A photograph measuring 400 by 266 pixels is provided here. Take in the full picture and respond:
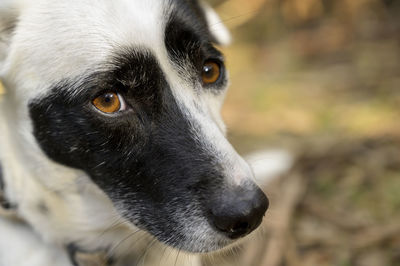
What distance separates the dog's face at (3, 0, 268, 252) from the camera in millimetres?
2350

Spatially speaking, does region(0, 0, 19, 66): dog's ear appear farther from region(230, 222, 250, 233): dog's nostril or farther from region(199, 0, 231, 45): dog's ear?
region(230, 222, 250, 233): dog's nostril

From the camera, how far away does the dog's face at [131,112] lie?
2.35m

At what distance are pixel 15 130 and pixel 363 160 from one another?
8.42ft

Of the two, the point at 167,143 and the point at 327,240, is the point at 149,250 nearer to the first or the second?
the point at 167,143

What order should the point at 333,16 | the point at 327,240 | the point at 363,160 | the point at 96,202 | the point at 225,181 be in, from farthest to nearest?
1. the point at 333,16
2. the point at 363,160
3. the point at 327,240
4. the point at 96,202
5. the point at 225,181

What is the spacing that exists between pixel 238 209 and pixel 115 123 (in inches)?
25.2

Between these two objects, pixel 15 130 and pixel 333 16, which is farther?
pixel 333 16

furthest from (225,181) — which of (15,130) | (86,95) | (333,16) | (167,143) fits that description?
(333,16)

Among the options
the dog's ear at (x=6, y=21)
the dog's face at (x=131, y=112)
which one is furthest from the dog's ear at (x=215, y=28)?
the dog's ear at (x=6, y=21)

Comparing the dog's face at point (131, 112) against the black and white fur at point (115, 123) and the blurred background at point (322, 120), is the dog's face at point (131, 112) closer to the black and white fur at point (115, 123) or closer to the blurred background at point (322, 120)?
the black and white fur at point (115, 123)

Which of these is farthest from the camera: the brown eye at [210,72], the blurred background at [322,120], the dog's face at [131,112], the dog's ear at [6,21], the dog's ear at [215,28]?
the blurred background at [322,120]

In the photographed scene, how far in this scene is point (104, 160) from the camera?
8.07 feet

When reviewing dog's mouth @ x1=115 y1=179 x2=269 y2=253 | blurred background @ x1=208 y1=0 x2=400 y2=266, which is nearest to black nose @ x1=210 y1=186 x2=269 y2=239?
dog's mouth @ x1=115 y1=179 x2=269 y2=253

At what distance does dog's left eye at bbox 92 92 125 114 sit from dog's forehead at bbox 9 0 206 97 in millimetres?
122
